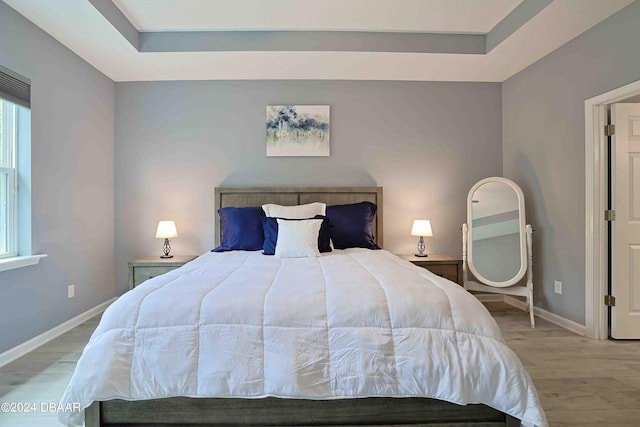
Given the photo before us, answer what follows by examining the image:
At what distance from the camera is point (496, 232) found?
12.0 ft

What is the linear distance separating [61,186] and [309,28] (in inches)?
102

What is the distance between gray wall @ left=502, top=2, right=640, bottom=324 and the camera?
274 cm

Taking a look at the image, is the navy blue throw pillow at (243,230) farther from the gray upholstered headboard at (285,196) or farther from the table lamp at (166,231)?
the table lamp at (166,231)

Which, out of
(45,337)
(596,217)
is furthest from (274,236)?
(596,217)

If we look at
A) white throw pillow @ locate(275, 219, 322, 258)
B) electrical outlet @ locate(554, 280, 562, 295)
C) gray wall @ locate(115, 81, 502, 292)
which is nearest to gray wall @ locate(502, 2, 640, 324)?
electrical outlet @ locate(554, 280, 562, 295)

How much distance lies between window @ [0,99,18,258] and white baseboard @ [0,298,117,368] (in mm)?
679

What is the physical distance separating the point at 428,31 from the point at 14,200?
147 inches

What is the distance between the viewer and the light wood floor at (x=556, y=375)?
6.08 ft

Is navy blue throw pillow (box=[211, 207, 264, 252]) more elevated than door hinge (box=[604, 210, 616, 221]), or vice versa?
door hinge (box=[604, 210, 616, 221])

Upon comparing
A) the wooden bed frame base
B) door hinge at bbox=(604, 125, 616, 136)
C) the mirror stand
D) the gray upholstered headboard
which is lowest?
the wooden bed frame base

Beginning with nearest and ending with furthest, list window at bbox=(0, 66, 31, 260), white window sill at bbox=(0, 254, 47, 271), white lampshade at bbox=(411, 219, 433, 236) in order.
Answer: white window sill at bbox=(0, 254, 47, 271), window at bbox=(0, 66, 31, 260), white lampshade at bbox=(411, 219, 433, 236)

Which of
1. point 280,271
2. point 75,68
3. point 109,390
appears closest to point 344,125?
point 280,271

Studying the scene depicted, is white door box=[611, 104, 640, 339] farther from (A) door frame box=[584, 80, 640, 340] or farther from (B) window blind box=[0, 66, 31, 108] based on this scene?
(B) window blind box=[0, 66, 31, 108]

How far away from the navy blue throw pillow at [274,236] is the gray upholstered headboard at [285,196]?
649mm
